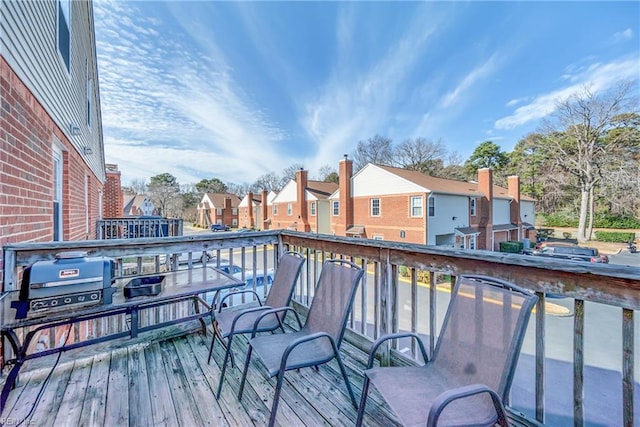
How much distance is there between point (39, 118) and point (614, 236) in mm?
26963

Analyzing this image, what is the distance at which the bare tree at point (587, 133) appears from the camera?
17.9 metres

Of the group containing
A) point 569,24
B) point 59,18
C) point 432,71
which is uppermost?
point 432,71

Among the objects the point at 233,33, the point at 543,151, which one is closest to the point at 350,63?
the point at 233,33

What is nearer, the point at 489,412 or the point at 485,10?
the point at 489,412

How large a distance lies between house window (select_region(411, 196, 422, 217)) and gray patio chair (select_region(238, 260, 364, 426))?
14.1m

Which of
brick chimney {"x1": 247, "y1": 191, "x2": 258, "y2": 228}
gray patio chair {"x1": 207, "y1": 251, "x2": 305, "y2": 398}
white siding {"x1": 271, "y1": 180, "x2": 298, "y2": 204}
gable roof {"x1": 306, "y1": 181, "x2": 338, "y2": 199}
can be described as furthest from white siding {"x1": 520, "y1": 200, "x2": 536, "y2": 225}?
gray patio chair {"x1": 207, "y1": 251, "x2": 305, "y2": 398}

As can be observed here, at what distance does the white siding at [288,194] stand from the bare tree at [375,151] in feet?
36.4

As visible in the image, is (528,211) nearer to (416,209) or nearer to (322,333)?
(416,209)

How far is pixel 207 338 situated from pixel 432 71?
61.6ft

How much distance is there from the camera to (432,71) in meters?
16.8

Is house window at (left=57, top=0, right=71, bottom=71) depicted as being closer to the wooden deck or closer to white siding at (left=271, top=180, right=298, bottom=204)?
the wooden deck

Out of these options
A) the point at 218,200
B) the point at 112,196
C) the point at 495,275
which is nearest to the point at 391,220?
the point at 112,196

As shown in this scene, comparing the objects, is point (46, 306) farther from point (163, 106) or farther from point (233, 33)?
point (163, 106)

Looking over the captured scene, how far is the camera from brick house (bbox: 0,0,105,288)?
216cm
